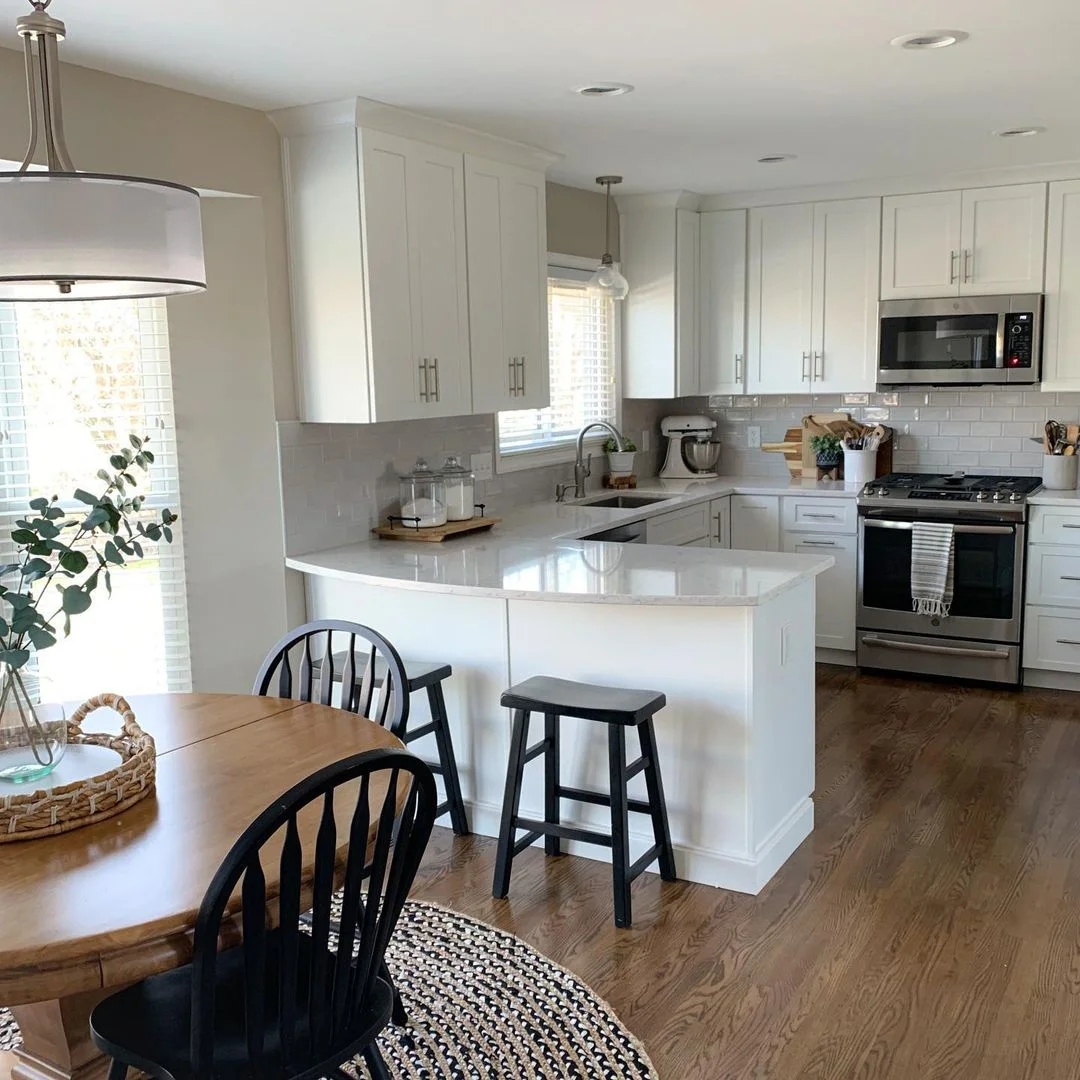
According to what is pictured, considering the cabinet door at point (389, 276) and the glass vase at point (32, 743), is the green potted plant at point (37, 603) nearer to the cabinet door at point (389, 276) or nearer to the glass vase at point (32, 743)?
the glass vase at point (32, 743)

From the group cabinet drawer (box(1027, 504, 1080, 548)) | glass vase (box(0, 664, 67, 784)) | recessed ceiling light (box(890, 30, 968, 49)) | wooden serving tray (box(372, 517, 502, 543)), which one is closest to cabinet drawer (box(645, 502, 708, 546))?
wooden serving tray (box(372, 517, 502, 543))

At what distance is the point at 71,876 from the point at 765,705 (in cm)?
199

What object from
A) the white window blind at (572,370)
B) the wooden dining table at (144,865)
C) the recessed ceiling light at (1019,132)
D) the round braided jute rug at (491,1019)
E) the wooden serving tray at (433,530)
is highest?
the recessed ceiling light at (1019,132)

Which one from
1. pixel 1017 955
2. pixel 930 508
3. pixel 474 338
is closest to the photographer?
pixel 1017 955

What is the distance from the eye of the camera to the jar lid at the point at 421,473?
14.0 feet

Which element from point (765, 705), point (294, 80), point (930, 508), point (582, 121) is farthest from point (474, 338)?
point (930, 508)

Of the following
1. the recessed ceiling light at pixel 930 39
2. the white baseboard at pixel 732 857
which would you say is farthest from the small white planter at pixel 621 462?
the recessed ceiling light at pixel 930 39

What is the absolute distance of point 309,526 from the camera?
12.9ft

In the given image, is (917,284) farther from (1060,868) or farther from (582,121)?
(1060,868)

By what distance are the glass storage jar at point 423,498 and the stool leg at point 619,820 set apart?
1.49 meters

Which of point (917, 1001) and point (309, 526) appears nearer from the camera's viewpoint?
A: point (917, 1001)

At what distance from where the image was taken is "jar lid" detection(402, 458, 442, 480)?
168 inches

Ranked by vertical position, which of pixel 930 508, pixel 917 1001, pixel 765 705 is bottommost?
pixel 917 1001

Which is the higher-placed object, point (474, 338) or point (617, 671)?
point (474, 338)
